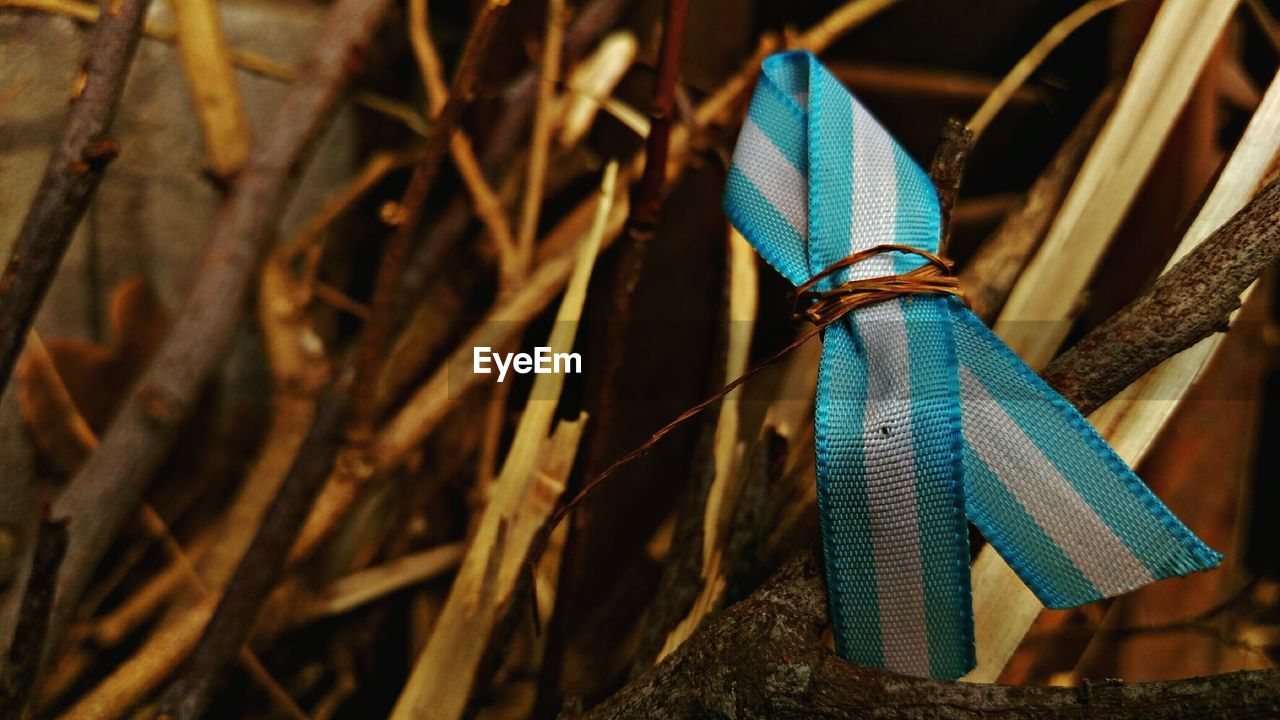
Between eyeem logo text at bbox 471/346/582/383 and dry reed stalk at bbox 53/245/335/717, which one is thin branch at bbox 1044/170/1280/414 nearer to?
eyeem logo text at bbox 471/346/582/383

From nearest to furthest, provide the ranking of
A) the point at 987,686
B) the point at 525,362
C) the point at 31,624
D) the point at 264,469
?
the point at 987,686 < the point at 31,624 < the point at 525,362 < the point at 264,469

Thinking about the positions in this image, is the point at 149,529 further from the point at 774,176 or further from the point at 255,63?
the point at 774,176

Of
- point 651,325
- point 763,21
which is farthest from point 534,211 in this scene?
point 763,21

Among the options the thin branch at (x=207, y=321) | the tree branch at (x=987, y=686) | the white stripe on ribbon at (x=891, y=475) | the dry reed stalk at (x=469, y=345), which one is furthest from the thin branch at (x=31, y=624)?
the white stripe on ribbon at (x=891, y=475)

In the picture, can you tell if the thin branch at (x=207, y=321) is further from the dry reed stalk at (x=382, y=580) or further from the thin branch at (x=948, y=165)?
the thin branch at (x=948, y=165)

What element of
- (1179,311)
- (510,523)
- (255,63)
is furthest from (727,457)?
(255,63)

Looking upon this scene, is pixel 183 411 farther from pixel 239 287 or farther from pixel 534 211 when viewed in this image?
pixel 534 211
